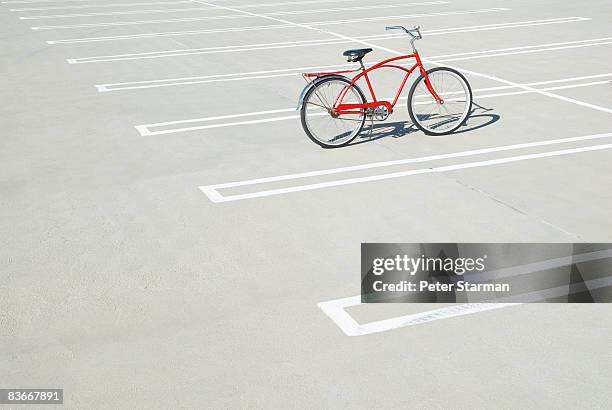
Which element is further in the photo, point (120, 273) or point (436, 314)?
point (120, 273)

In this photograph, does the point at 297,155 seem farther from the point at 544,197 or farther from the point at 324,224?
the point at 544,197

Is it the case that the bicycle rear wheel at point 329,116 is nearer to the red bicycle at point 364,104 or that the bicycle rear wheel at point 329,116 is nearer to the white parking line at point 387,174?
the red bicycle at point 364,104

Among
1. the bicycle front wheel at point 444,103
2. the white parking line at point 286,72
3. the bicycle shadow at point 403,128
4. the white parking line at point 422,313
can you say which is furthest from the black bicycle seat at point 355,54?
the white parking line at point 286,72

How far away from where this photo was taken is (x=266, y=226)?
5840 mm

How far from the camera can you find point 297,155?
769 centimetres

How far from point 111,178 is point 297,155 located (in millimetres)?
1972

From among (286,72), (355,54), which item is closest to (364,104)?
(355,54)

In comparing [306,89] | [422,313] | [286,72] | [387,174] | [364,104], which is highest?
[306,89]

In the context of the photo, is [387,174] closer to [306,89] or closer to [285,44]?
[306,89]

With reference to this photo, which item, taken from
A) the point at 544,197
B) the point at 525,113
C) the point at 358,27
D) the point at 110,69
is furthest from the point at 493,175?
the point at 358,27

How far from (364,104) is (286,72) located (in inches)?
186

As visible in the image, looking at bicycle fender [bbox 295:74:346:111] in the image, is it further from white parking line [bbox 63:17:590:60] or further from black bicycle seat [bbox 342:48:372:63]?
white parking line [bbox 63:17:590:60]

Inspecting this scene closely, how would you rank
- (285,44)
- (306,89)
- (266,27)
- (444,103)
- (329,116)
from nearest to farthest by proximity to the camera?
(306,89)
(329,116)
(444,103)
(285,44)
(266,27)

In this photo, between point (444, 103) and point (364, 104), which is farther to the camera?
point (444, 103)
